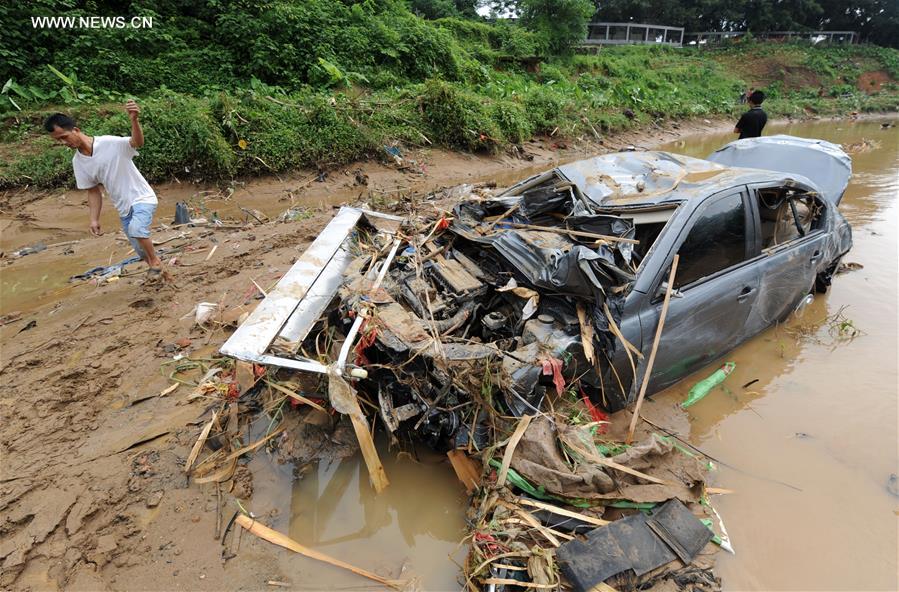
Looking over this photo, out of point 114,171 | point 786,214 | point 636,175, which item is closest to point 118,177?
point 114,171

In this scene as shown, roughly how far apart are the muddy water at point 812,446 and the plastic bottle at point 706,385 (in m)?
0.06

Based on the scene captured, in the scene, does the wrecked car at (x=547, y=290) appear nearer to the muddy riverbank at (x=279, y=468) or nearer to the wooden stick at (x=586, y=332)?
the wooden stick at (x=586, y=332)

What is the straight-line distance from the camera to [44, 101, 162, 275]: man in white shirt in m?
4.41

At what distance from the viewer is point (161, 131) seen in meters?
8.09

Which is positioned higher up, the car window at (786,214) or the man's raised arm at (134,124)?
the man's raised arm at (134,124)

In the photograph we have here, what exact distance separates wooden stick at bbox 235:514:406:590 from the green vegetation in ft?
24.7

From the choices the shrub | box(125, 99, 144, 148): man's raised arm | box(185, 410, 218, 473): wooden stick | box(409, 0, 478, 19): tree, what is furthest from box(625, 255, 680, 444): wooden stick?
box(409, 0, 478, 19): tree

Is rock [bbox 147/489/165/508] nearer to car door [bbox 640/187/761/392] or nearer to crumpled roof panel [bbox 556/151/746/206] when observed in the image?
car door [bbox 640/187/761/392]

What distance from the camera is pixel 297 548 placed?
7.97ft

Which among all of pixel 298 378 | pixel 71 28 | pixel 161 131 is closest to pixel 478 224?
pixel 298 378

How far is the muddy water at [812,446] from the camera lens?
2.48 m

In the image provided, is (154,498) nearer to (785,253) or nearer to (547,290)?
(547,290)

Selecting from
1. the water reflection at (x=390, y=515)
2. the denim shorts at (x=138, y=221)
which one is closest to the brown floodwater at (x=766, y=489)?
the water reflection at (x=390, y=515)

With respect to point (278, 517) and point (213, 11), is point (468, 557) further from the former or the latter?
point (213, 11)
